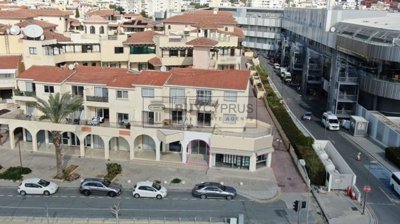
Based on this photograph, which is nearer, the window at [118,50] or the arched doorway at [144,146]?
the arched doorway at [144,146]

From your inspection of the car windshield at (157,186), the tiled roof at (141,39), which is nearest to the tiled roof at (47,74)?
the tiled roof at (141,39)

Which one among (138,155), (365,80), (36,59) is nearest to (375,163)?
(365,80)

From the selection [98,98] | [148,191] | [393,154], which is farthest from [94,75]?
[393,154]

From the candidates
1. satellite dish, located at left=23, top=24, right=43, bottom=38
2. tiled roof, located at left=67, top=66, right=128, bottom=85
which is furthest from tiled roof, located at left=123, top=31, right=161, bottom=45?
tiled roof, located at left=67, top=66, right=128, bottom=85

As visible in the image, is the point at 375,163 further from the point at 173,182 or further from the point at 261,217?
the point at 173,182

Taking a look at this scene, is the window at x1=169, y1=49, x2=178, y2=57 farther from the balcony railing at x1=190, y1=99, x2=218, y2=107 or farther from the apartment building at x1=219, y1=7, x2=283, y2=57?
the apartment building at x1=219, y1=7, x2=283, y2=57

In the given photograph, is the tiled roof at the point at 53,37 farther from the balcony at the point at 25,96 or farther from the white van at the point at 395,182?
the white van at the point at 395,182
